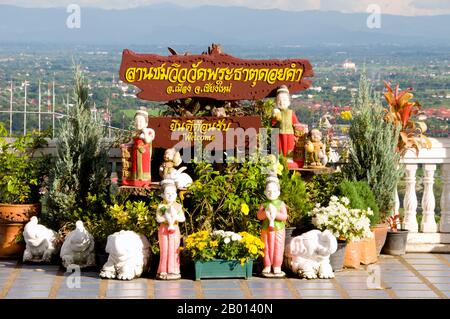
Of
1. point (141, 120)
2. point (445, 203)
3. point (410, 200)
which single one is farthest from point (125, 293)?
point (445, 203)

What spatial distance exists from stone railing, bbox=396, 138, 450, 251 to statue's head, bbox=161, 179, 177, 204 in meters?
3.38

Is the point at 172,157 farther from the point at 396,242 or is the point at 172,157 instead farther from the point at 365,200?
the point at 396,242

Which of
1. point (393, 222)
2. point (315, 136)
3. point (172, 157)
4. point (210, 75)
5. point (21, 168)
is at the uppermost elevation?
point (210, 75)

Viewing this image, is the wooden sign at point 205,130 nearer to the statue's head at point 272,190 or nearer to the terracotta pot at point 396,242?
the statue's head at point 272,190

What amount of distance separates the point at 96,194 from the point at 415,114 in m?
4.25

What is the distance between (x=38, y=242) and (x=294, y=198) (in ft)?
10.2

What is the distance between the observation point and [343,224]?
42.0ft

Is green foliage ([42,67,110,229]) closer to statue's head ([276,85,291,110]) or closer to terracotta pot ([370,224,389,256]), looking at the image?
statue's head ([276,85,291,110])

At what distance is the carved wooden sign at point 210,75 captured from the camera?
13609 millimetres

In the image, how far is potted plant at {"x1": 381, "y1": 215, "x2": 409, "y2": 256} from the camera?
555 inches

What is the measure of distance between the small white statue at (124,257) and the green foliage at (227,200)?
0.77m

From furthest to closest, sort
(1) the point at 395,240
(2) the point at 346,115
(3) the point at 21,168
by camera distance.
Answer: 1. (2) the point at 346,115
2. (1) the point at 395,240
3. (3) the point at 21,168

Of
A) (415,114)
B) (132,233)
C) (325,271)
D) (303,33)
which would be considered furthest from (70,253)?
(303,33)

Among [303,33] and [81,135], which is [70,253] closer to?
[81,135]
